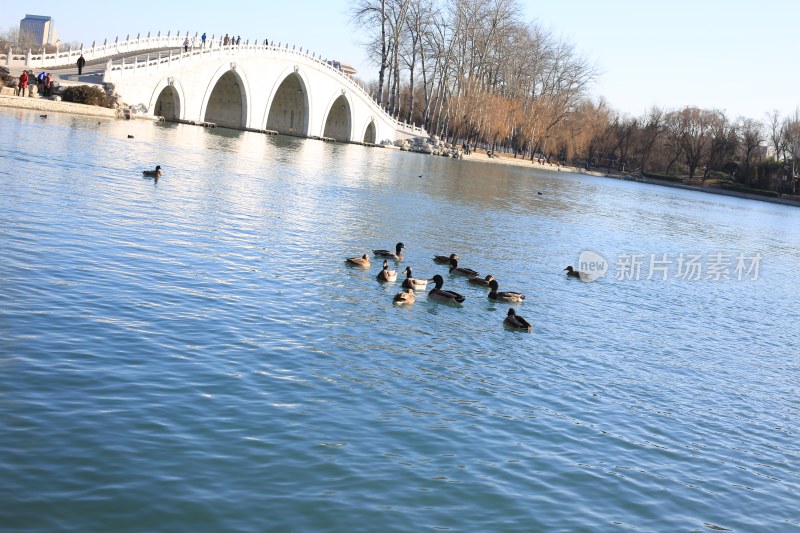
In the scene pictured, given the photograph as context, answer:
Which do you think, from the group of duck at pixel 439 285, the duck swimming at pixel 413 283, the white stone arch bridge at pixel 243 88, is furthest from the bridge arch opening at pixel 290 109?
the duck swimming at pixel 413 283

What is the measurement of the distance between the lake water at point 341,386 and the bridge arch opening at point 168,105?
36900 mm

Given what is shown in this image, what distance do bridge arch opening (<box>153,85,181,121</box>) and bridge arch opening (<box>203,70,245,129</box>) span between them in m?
8.29

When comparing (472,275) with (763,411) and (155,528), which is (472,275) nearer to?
(763,411)

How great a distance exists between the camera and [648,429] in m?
9.10

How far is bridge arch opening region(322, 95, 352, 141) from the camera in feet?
260

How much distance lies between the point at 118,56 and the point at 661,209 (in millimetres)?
34367

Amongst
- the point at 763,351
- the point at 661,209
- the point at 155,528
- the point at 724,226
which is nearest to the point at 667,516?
the point at 155,528

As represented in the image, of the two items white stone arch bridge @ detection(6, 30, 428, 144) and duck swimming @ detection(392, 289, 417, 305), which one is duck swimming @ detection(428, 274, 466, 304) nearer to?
duck swimming @ detection(392, 289, 417, 305)

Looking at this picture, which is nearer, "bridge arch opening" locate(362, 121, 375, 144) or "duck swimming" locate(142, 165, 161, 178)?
"duck swimming" locate(142, 165, 161, 178)

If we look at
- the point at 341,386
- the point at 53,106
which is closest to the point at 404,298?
the point at 341,386

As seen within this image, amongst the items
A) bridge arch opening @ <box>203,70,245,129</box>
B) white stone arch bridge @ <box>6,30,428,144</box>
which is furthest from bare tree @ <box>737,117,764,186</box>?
bridge arch opening @ <box>203,70,245,129</box>

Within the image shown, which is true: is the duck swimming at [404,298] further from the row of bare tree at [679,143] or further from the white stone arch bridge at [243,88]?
the row of bare tree at [679,143]

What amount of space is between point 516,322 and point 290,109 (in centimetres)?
6582

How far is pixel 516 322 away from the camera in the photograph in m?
12.6
